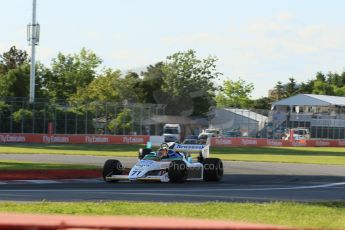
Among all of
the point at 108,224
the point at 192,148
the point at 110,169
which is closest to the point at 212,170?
the point at 192,148

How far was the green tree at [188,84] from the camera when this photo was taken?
12512 cm

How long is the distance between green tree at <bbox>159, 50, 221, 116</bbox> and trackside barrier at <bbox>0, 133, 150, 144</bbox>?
5133cm

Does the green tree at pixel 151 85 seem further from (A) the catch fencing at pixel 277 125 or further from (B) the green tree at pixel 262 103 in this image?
(A) the catch fencing at pixel 277 125

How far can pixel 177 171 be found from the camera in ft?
77.2

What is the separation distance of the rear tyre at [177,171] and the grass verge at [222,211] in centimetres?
839

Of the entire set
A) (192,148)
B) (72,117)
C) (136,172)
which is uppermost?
(72,117)

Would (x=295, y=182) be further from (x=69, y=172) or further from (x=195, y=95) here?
(x=195, y=95)

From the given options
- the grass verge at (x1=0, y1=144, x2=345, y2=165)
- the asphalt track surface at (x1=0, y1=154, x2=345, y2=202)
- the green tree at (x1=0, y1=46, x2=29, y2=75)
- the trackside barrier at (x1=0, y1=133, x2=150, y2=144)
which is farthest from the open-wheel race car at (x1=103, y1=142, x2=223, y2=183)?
the green tree at (x1=0, y1=46, x2=29, y2=75)

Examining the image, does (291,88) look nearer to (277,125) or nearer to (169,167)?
(277,125)

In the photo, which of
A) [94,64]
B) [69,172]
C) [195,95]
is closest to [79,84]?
[94,64]

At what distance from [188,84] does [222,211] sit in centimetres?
11256

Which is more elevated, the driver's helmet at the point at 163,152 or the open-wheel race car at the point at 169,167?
the driver's helmet at the point at 163,152

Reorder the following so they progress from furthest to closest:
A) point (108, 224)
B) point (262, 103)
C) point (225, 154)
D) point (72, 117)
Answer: point (262, 103) < point (72, 117) < point (225, 154) < point (108, 224)

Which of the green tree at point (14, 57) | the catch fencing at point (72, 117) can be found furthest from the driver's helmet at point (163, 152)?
the green tree at point (14, 57)
